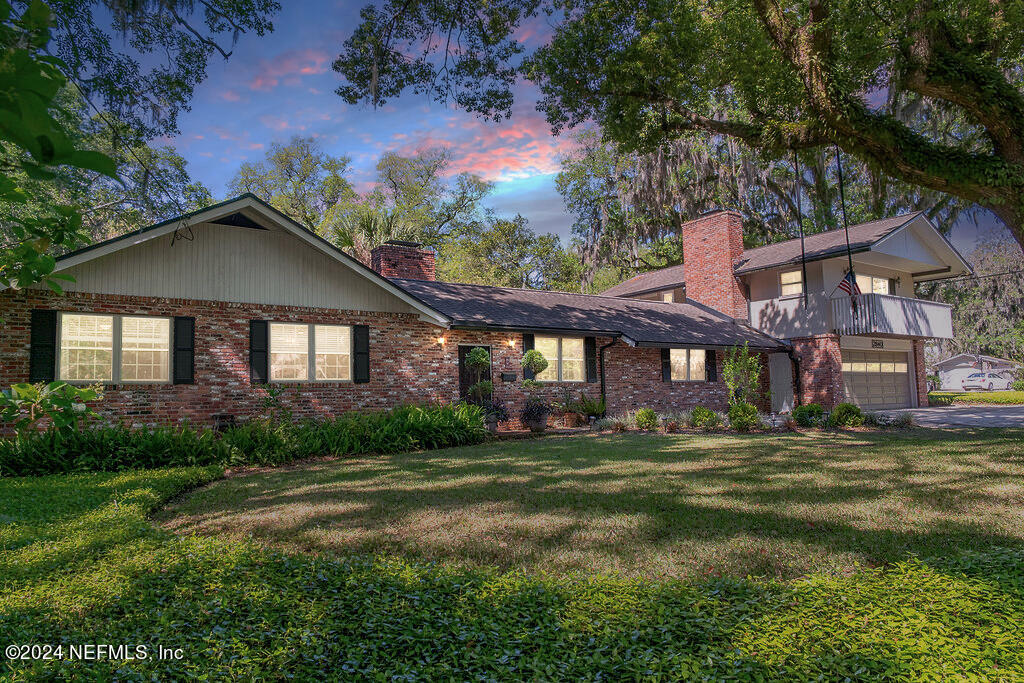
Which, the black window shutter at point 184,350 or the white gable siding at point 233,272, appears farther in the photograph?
the black window shutter at point 184,350

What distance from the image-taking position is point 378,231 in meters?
22.3

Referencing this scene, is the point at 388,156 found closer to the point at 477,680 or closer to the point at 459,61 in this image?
the point at 459,61

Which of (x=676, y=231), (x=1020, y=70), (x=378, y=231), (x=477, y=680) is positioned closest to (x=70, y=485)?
(x=477, y=680)

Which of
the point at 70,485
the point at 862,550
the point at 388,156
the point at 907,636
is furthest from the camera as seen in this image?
the point at 388,156

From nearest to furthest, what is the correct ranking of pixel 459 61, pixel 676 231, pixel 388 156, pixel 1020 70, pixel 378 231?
pixel 459 61 < pixel 1020 70 < pixel 378 231 < pixel 676 231 < pixel 388 156

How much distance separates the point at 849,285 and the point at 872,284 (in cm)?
407

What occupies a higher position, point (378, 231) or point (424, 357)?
point (378, 231)

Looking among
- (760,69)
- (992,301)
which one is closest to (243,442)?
(760,69)

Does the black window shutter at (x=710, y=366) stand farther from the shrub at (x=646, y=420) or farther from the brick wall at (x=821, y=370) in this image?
the shrub at (x=646, y=420)

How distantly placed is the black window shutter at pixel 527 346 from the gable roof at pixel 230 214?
264 centimetres

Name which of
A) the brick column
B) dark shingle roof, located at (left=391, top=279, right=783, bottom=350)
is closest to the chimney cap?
dark shingle roof, located at (left=391, top=279, right=783, bottom=350)

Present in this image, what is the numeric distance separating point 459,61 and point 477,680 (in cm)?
1047

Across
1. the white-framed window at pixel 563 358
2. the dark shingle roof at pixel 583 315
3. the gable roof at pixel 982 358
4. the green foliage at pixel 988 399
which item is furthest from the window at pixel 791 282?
the gable roof at pixel 982 358

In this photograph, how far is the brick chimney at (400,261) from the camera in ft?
58.0
